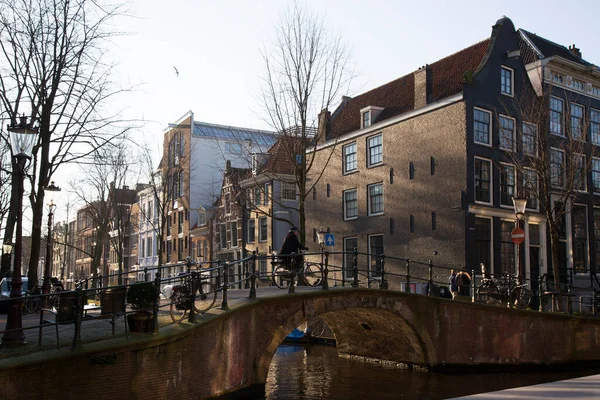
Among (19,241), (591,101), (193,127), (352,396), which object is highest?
(193,127)

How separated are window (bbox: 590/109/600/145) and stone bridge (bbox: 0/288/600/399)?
448 inches

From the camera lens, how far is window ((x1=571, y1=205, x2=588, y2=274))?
27219mm

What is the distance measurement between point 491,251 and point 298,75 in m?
10.2

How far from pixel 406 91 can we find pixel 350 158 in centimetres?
416

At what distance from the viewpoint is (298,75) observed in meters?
22.5

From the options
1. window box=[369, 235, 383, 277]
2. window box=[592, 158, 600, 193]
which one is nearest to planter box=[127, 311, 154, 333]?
window box=[369, 235, 383, 277]

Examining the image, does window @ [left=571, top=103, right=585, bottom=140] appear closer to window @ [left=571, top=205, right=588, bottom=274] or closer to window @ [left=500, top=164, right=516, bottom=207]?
window @ [left=571, top=205, right=588, bottom=274]

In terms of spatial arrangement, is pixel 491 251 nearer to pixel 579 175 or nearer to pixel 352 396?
pixel 579 175

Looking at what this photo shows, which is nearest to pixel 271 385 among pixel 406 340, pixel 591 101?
pixel 406 340

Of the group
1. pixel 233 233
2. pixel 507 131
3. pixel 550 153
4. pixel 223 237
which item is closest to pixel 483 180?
pixel 507 131

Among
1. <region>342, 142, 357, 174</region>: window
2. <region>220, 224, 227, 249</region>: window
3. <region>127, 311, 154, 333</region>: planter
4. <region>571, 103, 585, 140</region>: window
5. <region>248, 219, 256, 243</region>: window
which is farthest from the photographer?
<region>220, 224, 227, 249</region>: window

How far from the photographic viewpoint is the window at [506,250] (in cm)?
2464

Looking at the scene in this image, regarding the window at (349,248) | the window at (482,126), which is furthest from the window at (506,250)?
the window at (349,248)

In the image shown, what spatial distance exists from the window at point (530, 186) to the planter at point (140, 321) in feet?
50.8
